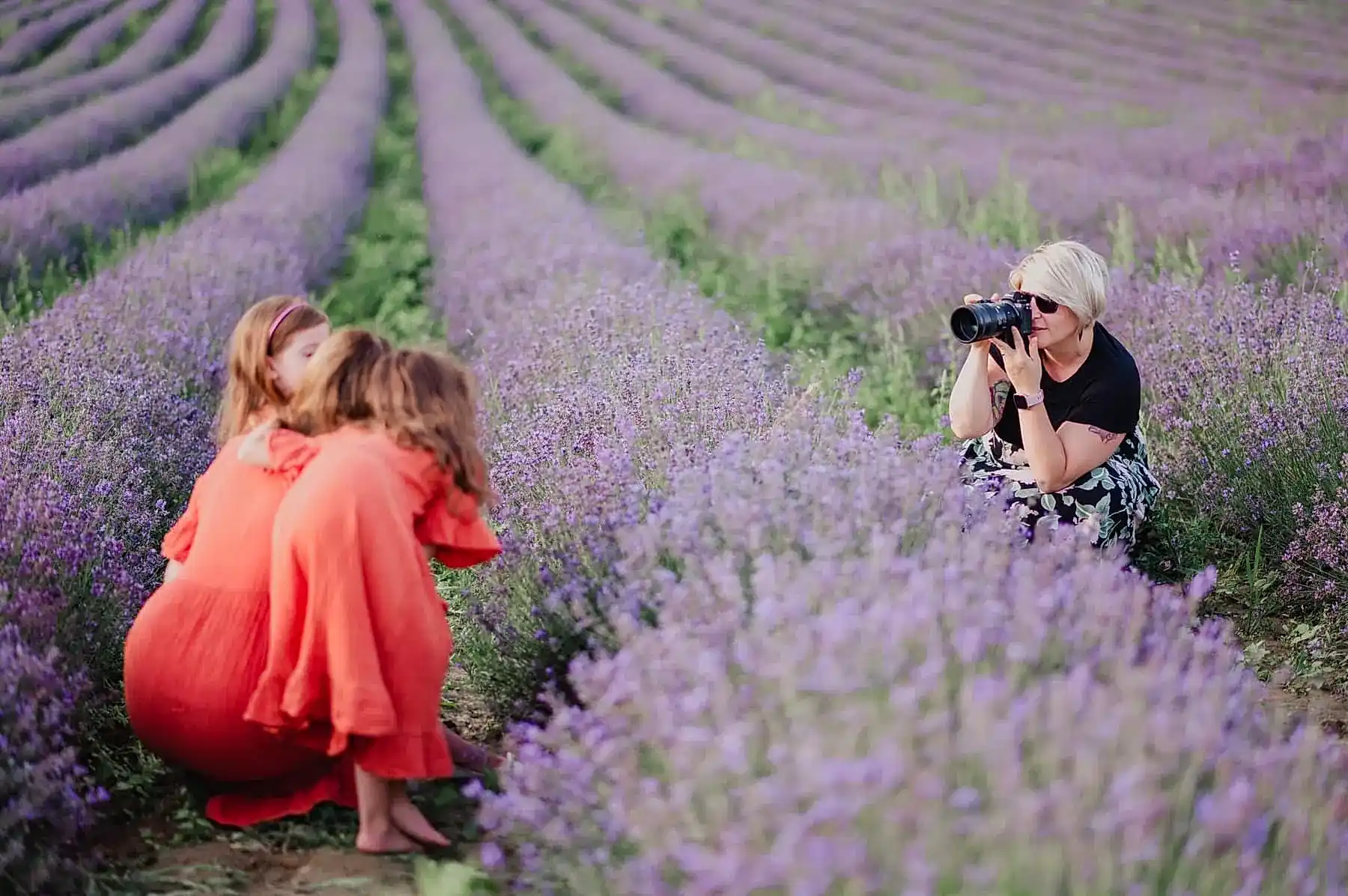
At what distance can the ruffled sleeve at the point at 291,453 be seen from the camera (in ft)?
6.07

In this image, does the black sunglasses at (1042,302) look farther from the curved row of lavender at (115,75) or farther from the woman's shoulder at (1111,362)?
the curved row of lavender at (115,75)

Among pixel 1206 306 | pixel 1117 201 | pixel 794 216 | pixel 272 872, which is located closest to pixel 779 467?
pixel 272 872

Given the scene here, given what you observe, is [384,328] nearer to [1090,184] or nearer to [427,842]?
[1090,184]

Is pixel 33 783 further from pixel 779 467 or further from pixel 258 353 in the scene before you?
pixel 779 467

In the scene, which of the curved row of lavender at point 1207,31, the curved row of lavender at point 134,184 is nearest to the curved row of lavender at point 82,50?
the curved row of lavender at point 134,184

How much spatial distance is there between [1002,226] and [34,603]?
4060 millimetres

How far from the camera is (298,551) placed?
173 cm

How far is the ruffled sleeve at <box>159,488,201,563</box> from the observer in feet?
6.57

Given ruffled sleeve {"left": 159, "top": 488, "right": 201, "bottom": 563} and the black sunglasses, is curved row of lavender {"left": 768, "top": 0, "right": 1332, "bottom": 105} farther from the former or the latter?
ruffled sleeve {"left": 159, "top": 488, "right": 201, "bottom": 563}

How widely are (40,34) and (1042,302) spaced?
16.5 ft

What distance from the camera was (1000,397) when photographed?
8.55ft

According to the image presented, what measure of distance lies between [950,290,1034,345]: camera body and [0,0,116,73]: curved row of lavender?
4348mm

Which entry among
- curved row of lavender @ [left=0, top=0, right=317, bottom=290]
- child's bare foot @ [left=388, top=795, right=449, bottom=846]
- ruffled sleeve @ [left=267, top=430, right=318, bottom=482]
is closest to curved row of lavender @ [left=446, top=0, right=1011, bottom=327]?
curved row of lavender @ [left=0, top=0, right=317, bottom=290]

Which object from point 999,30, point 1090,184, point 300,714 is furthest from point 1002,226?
point 300,714
